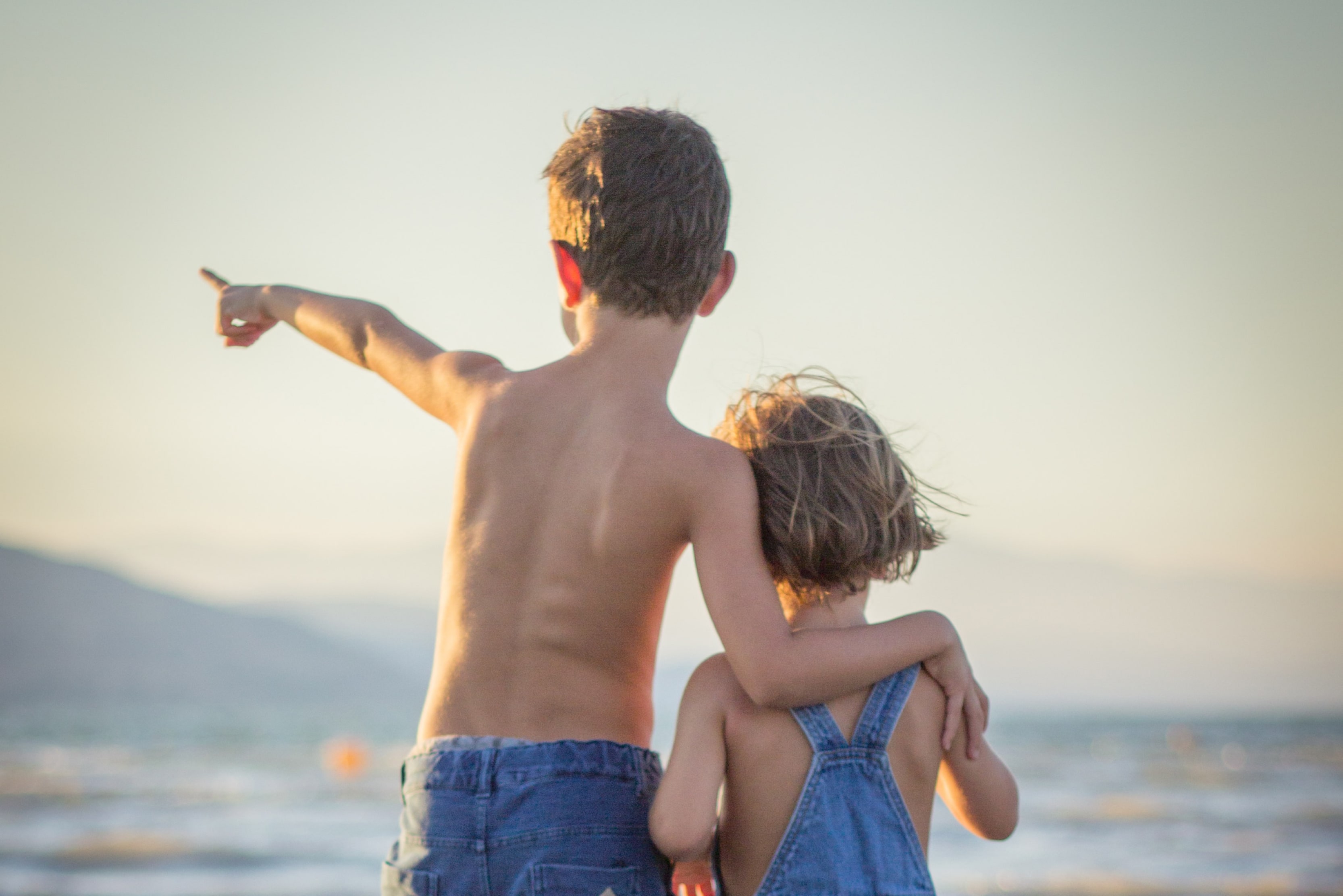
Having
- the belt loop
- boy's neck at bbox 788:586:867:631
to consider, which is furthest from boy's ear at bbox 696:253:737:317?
the belt loop

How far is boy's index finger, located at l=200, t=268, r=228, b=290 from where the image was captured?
7.52ft

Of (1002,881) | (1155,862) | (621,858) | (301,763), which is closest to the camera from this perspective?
(621,858)

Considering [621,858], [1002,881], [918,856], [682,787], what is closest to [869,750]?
[918,856]

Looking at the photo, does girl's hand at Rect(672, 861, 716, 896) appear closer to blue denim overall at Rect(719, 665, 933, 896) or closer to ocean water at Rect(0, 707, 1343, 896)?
blue denim overall at Rect(719, 665, 933, 896)

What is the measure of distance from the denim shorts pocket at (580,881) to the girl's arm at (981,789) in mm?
530

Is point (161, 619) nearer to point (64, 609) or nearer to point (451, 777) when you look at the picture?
point (64, 609)

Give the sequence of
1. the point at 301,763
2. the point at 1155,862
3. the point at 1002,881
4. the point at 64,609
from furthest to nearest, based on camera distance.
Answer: the point at 64,609 < the point at 301,763 < the point at 1155,862 < the point at 1002,881

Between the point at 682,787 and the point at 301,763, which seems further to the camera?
the point at 301,763

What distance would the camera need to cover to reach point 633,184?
1701 millimetres

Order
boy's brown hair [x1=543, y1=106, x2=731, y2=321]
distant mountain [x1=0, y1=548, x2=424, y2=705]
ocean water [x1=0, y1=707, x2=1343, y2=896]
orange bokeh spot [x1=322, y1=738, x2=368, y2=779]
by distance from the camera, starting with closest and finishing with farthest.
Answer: boy's brown hair [x1=543, y1=106, x2=731, y2=321]
ocean water [x1=0, y1=707, x2=1343, y2=896]
orange bokeh spot [x1=322, y1=738, x2=368, y2=779]
distant mountain [x1=0, y1=548, x2=424, y2=705]

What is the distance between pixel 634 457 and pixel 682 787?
1.54 ft

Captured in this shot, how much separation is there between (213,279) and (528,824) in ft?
4.75

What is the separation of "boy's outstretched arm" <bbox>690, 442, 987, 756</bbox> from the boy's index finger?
1282 millimetres

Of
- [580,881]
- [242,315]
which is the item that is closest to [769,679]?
[580,881]
